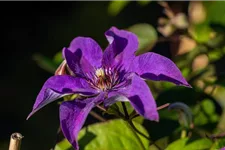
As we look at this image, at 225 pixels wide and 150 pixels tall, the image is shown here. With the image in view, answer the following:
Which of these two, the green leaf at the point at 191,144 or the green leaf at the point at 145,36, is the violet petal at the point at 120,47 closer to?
the green leaf at the point at 191,144

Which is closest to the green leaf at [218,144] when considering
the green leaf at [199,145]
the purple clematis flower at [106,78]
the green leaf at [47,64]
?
the green leaf at [199,145]

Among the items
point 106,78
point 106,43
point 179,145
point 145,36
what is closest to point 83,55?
point 106,78

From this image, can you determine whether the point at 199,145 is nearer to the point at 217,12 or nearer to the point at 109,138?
the point at 109,138

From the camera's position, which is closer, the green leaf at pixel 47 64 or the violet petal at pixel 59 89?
the violet petal at pixel 59 89

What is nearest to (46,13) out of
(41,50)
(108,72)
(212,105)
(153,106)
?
(41,50)

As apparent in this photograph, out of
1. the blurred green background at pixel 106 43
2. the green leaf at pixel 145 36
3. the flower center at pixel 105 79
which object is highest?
the flower center at pixel 105 79

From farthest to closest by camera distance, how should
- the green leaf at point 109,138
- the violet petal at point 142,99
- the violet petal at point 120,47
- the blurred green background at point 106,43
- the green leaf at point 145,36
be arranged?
1. the green leaf at point 145,36
2. the blurred green background at point 106,43
3. the green leaf at point 109,138
4. the violet petal at point 120,47
5. the violet petal at point 142,99

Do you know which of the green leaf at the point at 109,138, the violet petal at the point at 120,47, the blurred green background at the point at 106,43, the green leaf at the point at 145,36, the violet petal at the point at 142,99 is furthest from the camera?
the green leaf at the point at 145,36
